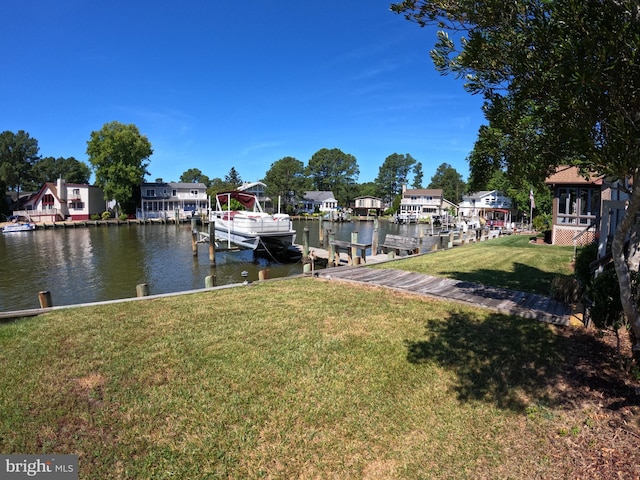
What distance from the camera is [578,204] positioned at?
2116 centimetres

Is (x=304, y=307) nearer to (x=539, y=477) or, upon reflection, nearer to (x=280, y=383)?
(x=280, y=383)

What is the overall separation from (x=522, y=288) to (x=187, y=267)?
1891 centimetres

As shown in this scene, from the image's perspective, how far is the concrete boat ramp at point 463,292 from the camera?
25.9ft

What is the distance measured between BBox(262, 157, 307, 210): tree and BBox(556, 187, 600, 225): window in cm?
5850

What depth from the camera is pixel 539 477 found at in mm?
3637

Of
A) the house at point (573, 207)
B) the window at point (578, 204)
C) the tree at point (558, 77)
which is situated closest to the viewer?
the tree at point (558, 77)

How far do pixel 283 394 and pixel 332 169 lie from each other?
99.0m

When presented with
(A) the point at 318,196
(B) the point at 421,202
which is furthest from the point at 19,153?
(B) the point at 421,202

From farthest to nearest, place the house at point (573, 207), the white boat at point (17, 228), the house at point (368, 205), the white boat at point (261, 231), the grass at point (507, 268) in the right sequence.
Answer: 1. the house at point (368, 205)
2. the white boat at point (17, 228)
3. the white boat at point (261, 231)
4. the house at point (573, 207)
5. the grass at point (507, 268)

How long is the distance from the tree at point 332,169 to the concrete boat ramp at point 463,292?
285 ft

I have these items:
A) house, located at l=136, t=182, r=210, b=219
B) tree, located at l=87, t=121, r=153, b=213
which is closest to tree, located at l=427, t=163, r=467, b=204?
house, located at l=136, t=182, r=210, b=219

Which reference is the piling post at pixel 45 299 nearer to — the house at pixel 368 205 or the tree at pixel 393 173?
the house at pixel 368 205

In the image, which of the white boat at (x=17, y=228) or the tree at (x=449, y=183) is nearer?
the white boat at (x=17, y=228)

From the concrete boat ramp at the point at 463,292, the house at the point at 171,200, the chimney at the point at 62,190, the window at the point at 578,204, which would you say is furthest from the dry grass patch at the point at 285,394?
the chimney at the point at 62,190
